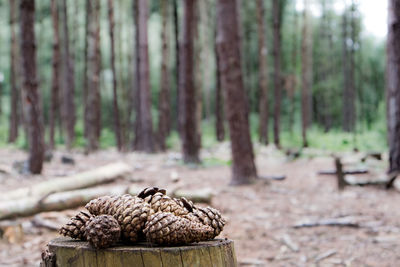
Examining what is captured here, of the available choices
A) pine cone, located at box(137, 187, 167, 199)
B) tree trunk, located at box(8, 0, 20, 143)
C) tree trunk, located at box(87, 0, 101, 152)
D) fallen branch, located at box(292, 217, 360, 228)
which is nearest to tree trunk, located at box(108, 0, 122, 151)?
tree trunk, located at box(87, 0, 101, 152)

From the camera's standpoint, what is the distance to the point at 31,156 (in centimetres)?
1108

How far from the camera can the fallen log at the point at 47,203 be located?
6.55 meters

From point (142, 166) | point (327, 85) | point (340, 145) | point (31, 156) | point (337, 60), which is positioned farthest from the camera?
point (337, 60)

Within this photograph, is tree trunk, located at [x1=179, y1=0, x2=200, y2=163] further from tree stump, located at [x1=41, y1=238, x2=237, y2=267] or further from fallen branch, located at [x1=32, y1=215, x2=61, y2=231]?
tree stump, located at [x1=41, y1=238, x2=237, y2=267]

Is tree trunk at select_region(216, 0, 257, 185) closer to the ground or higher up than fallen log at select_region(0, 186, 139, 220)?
higher up

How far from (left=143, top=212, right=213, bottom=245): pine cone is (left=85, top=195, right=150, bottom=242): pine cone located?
0.07 metres

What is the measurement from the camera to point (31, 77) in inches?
427

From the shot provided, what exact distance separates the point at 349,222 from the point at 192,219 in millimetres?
5031

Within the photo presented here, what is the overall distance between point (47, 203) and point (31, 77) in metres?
4.96

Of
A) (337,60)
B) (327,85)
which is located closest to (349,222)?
(327,85)

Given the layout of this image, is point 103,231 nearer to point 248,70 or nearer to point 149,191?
point 149,191

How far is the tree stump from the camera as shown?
2254 mm

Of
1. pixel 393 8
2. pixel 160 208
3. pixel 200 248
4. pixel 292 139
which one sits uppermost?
pixel 393 8

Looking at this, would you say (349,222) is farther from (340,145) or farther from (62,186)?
(340,145)
